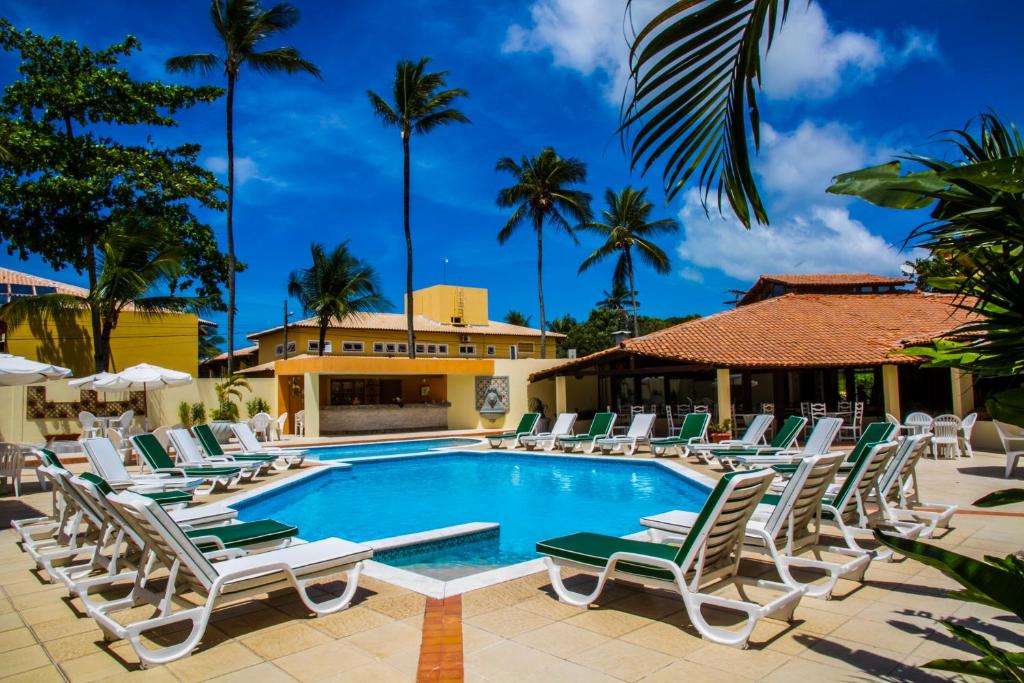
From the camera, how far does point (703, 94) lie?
200 centimetres

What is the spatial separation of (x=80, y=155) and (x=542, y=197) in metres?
18.9

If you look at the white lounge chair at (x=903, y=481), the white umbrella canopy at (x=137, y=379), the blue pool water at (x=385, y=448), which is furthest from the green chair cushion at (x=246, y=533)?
the blue pool water at (x=385, y=448)

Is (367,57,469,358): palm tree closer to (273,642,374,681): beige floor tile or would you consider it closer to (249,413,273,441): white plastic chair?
(249,413,273,441): white plastic chair

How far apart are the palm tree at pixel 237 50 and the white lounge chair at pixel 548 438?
1285 centimetres

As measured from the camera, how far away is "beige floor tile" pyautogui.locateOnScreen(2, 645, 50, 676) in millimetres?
3562

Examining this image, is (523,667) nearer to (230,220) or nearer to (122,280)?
(122,280)

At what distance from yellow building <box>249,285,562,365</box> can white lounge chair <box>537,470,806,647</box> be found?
31.6 meters

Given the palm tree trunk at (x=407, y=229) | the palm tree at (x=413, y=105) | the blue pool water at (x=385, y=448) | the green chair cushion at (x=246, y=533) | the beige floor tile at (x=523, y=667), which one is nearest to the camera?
the beige floor tile at (x=523, y=667)

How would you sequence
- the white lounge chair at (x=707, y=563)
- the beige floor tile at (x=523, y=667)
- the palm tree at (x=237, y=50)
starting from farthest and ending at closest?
the palm tree at (x=237, y=50), the white lounge chair at (x=707, y=563), the beige floor tile at (x=523, y=667)

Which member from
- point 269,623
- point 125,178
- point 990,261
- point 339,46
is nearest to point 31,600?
point 269,623

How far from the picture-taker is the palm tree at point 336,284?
98.8 ft

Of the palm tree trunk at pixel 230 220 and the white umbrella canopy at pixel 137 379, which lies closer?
the white umbrella canopy at pixel 137 379

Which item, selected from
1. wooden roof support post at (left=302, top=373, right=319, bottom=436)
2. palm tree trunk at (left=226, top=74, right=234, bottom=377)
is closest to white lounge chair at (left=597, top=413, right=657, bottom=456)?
wooden roof support post at (left=302, top=373, right=319, bottom=436)

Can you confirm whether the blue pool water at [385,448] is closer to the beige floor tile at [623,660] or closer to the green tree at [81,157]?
the green tree at [81,157]
